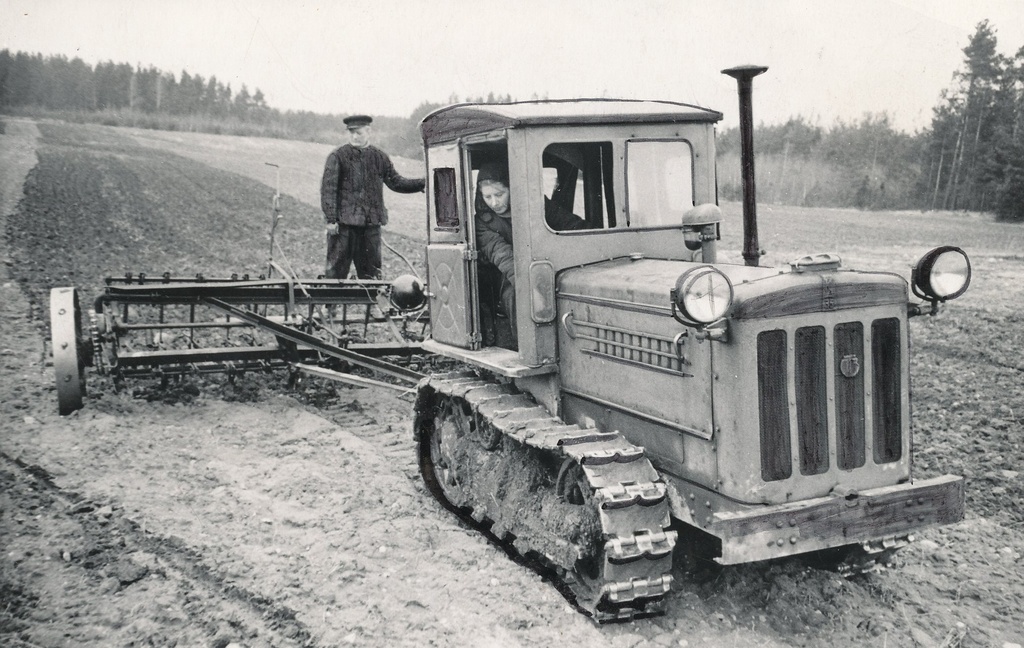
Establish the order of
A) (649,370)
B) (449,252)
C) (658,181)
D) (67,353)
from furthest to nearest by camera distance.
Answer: (67,353), (449,252), (658,181), (649,370)

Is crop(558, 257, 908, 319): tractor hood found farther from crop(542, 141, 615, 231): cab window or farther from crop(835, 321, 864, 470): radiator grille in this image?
crop(542, 141, 615, 231): cab window

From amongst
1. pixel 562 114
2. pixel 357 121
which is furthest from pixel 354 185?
pixel 562 114

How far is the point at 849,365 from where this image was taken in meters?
4.12

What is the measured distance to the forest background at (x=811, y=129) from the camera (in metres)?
14.8

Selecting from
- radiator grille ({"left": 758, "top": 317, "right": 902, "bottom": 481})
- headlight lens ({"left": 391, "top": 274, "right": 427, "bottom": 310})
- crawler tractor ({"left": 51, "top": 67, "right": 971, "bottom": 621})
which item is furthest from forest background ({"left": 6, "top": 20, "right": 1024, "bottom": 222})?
radiator grille ({"left": 758, "top": 317, "right": 902, "bottom": 481})

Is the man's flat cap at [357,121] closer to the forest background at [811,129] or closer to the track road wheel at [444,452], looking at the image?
the forest background at [811,129]

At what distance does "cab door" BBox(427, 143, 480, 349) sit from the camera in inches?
217

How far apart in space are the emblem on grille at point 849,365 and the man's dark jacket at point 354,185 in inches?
241

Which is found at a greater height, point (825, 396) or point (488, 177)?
point (488, 177)

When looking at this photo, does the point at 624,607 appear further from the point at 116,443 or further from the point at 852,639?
the point at 116,443

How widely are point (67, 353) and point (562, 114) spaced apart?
4586 millimetres

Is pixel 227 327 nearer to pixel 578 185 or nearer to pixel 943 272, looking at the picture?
pixel 578 185

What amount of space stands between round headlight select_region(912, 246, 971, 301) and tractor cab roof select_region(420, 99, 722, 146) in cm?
166

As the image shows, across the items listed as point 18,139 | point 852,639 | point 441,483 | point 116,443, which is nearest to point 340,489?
point 441,483
